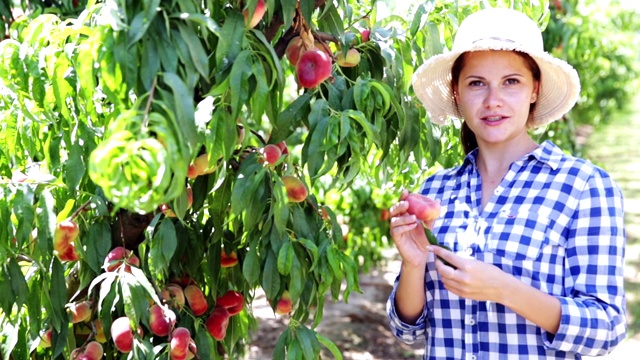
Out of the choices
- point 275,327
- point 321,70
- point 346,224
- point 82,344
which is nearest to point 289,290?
point 321,70

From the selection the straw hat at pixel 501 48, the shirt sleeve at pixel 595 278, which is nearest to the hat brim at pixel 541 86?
the straw hat at pixel 501 48

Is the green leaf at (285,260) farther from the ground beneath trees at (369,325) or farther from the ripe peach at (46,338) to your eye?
the ground beneath trees at (369,325)

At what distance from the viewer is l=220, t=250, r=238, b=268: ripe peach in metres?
1.92

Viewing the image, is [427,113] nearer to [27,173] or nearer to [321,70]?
[321,70]

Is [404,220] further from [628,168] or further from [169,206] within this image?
[628,168]

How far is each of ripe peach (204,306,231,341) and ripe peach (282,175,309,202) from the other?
0.40 meters

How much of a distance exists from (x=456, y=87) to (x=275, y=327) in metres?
3.42

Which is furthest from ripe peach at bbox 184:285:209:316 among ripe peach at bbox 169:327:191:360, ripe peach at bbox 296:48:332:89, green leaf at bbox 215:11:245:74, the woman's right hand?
green leaf at bbox 215:11:245:74

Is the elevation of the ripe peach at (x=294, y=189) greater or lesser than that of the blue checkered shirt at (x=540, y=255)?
greater

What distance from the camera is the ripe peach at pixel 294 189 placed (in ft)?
5.50

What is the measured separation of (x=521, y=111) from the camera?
68.9 inches

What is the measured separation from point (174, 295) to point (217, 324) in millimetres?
130

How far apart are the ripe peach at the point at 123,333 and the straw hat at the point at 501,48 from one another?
0.87 m

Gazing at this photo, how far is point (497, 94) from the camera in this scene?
173 cm
